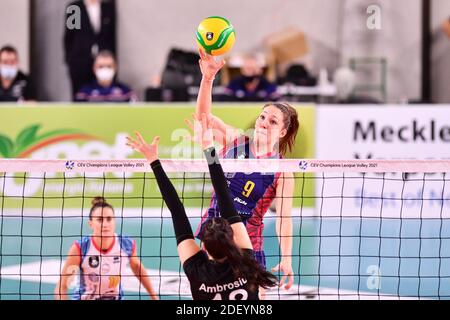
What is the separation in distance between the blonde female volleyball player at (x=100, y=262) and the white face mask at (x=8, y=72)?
321 inches

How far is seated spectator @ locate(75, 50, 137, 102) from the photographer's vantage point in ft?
46.6

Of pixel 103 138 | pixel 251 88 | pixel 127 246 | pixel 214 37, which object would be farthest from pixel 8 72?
pixel 214 37

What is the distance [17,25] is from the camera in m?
18.4

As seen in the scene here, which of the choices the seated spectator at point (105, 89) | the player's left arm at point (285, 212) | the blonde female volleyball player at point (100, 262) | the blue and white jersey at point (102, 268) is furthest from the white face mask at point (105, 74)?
the player's left arm at point (285, 212)

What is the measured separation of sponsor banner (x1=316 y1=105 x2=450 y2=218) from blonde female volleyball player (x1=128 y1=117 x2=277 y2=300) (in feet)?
23.6

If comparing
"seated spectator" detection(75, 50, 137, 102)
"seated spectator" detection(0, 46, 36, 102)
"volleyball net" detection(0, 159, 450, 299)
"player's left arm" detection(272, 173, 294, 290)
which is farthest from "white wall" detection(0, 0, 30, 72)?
"player's left arm" detection(272, 173, 294, 290)

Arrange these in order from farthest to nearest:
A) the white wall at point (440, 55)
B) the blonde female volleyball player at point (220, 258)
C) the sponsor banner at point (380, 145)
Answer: the white wall at point (440, 55) → the sponsor banner at point (380, 145) → the blonde female volleyball player at point (220, 258)

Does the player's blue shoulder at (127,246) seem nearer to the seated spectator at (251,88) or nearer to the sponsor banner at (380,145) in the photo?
the sponsor banner at (380,145)

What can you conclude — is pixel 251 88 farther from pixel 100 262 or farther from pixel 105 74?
pixel 100 262

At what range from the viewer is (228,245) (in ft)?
16.8

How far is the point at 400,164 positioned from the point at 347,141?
245 inches

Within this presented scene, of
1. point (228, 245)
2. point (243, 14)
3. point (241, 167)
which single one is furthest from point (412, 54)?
point (228, 245)

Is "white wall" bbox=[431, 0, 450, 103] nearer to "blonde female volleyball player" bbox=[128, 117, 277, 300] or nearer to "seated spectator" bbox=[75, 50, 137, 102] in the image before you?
"seated spectator" bbox=[75, 50, 137, 102]

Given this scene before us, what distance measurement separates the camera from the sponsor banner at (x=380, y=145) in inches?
491
